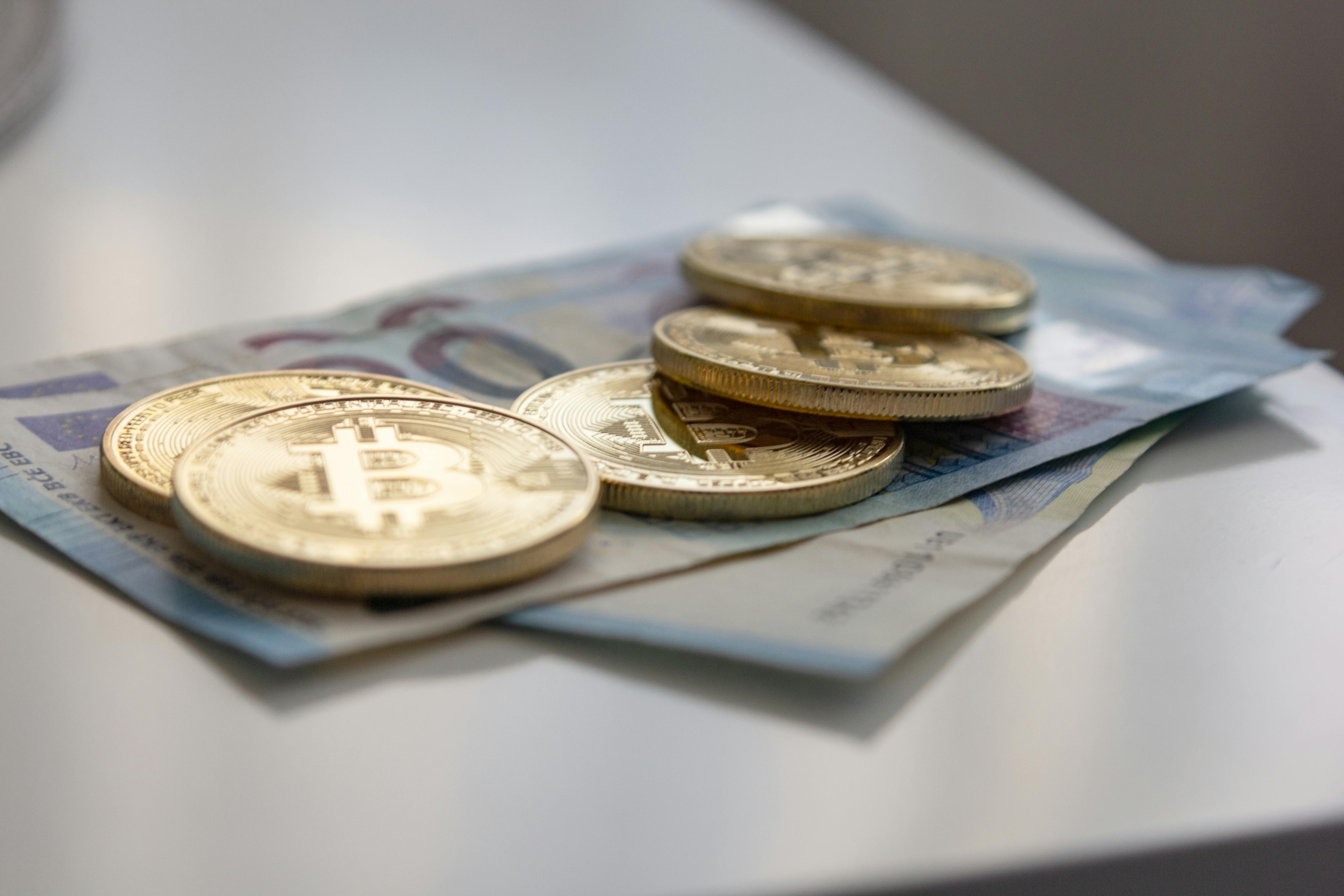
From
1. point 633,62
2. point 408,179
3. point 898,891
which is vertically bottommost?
point 898,891

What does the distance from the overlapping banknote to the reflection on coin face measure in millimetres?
18

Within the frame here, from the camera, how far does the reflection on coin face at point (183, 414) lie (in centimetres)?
60

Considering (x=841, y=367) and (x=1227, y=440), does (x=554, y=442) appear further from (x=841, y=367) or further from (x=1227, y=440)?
(x=1227, y=440)

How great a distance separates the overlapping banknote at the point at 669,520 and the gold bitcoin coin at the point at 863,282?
0.18 feet

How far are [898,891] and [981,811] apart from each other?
5 centimetres

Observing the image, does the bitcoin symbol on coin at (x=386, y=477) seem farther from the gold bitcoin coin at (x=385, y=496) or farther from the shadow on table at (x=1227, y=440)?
the shadow on table at (x=1227, y=440)

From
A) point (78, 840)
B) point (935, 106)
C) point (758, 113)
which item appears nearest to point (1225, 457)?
point (78, 840)

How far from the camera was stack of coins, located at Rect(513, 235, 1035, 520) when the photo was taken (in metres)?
0.65

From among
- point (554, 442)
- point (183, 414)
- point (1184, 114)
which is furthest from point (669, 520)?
point (1184, 114)

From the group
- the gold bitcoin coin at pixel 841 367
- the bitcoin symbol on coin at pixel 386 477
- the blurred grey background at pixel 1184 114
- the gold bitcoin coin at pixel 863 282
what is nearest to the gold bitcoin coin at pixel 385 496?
the bitcoin symbol on coin at pixel 386 477

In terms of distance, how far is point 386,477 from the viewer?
0.57 meters

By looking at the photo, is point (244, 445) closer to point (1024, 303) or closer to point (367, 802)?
point (367, 802)

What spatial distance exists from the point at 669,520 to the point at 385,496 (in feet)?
0.53

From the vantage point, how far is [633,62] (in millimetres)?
1989
